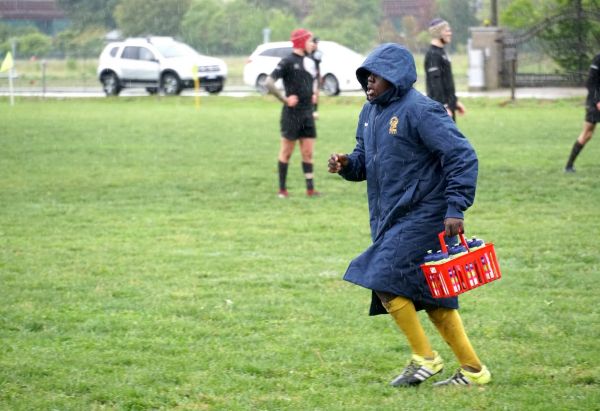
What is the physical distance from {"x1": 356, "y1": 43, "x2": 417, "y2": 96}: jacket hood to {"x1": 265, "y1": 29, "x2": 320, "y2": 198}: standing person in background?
7.26 m

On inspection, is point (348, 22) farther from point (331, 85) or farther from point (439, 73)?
point (439, 73)

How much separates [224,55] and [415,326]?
171ft

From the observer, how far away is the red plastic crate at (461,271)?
5.18 meters

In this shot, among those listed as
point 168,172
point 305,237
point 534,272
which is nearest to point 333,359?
point 534,272

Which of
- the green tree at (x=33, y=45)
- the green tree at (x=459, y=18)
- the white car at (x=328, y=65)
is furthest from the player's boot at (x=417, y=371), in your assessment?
the green tree at (x=33, y=45)

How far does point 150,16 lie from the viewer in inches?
2077

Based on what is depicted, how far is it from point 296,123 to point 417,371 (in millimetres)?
7577

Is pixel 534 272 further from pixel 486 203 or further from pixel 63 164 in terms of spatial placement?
pixel 63 164

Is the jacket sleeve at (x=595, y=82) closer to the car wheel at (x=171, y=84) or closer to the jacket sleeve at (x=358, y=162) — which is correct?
the jacket sleeve at (x=358, y=162)

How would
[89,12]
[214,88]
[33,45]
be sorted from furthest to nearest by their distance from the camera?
[89,12], [33,45], [214,88]

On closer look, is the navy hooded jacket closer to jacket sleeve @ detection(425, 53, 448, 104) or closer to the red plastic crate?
the red plastic crate

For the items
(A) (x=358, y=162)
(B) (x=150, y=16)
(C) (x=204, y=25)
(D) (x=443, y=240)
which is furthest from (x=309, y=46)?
(C) (x=204, y=25)

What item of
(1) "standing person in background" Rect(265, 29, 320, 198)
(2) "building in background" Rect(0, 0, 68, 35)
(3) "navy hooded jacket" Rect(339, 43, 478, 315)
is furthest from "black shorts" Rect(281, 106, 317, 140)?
(2) "building in background" Rect(0, 0, 68, 35)

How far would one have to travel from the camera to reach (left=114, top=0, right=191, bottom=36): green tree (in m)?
51.8
